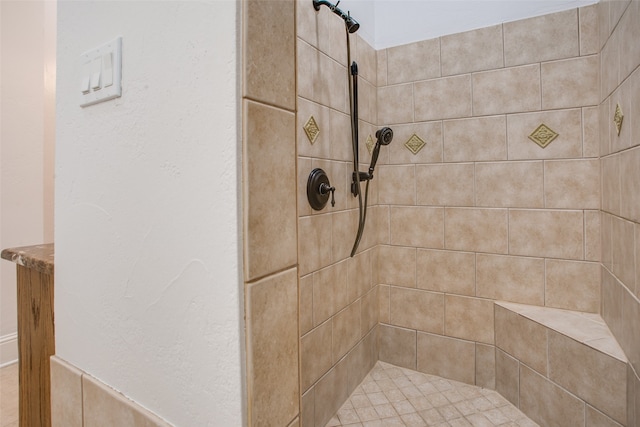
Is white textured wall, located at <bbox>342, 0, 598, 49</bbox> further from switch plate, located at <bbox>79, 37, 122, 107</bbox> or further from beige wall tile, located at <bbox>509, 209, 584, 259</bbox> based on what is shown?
switch plate, located at <bbox>79, 37, 122, 107</bbox>

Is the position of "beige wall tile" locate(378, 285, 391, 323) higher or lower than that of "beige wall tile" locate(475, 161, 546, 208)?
lower

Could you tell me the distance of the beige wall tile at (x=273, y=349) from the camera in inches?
15.9

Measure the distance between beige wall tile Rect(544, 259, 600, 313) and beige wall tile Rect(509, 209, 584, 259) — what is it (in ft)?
0.15

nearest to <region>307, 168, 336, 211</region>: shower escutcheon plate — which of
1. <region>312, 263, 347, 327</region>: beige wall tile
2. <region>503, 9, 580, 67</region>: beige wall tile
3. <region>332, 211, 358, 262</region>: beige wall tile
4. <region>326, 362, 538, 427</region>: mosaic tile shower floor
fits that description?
<region>332, 211, 358, 262</region>: beige wall tile

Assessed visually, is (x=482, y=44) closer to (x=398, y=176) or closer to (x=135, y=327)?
(x=398, y=176)

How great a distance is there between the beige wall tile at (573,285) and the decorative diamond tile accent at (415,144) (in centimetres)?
79

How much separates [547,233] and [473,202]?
0.34m

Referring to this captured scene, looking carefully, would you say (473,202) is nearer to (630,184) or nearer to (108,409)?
(630,184)

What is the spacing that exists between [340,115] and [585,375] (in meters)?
1.38

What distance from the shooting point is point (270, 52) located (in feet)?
1.40

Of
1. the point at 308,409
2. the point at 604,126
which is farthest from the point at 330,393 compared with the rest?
the point at 604,126

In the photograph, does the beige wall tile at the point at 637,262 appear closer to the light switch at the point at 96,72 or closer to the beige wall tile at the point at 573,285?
the beige wall tile at the point at 573,285

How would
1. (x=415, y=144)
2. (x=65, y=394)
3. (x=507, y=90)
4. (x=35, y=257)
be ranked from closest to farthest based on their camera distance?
(x=65, y=394)
(x=35, y=257)
(x=507, y=90)
(x=415, y=144)

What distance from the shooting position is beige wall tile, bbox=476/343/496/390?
166cm
